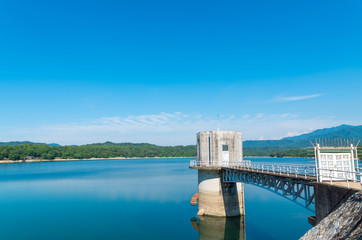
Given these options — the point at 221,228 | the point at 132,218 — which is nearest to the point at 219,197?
the point at 221,228

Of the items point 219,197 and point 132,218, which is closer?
point 219,197

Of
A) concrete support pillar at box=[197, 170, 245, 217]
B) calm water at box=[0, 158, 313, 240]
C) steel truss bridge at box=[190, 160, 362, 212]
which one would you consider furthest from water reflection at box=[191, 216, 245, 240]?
steel truss bridge at box=[190, 160, 362, 212]

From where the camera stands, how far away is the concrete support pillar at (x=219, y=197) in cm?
3123

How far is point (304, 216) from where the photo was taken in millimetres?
36750

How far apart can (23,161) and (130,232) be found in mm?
183575

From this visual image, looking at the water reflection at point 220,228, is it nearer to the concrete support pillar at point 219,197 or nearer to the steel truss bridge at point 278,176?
the concrete support pillar at point 219,197

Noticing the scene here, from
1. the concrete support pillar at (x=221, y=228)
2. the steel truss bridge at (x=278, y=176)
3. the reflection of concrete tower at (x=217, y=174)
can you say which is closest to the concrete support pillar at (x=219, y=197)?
the reflection of concrete tower at (x=217, y=174)

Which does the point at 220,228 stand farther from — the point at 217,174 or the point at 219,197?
the point at 217,174

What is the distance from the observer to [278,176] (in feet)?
64.8

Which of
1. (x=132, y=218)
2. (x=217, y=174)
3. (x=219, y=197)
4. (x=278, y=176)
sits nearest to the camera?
(x=278, y=176)

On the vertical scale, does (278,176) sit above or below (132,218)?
above

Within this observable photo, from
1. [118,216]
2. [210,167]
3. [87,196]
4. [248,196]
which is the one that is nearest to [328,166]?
[210,167]

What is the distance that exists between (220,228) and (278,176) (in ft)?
44.3

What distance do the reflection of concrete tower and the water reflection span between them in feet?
2.27
